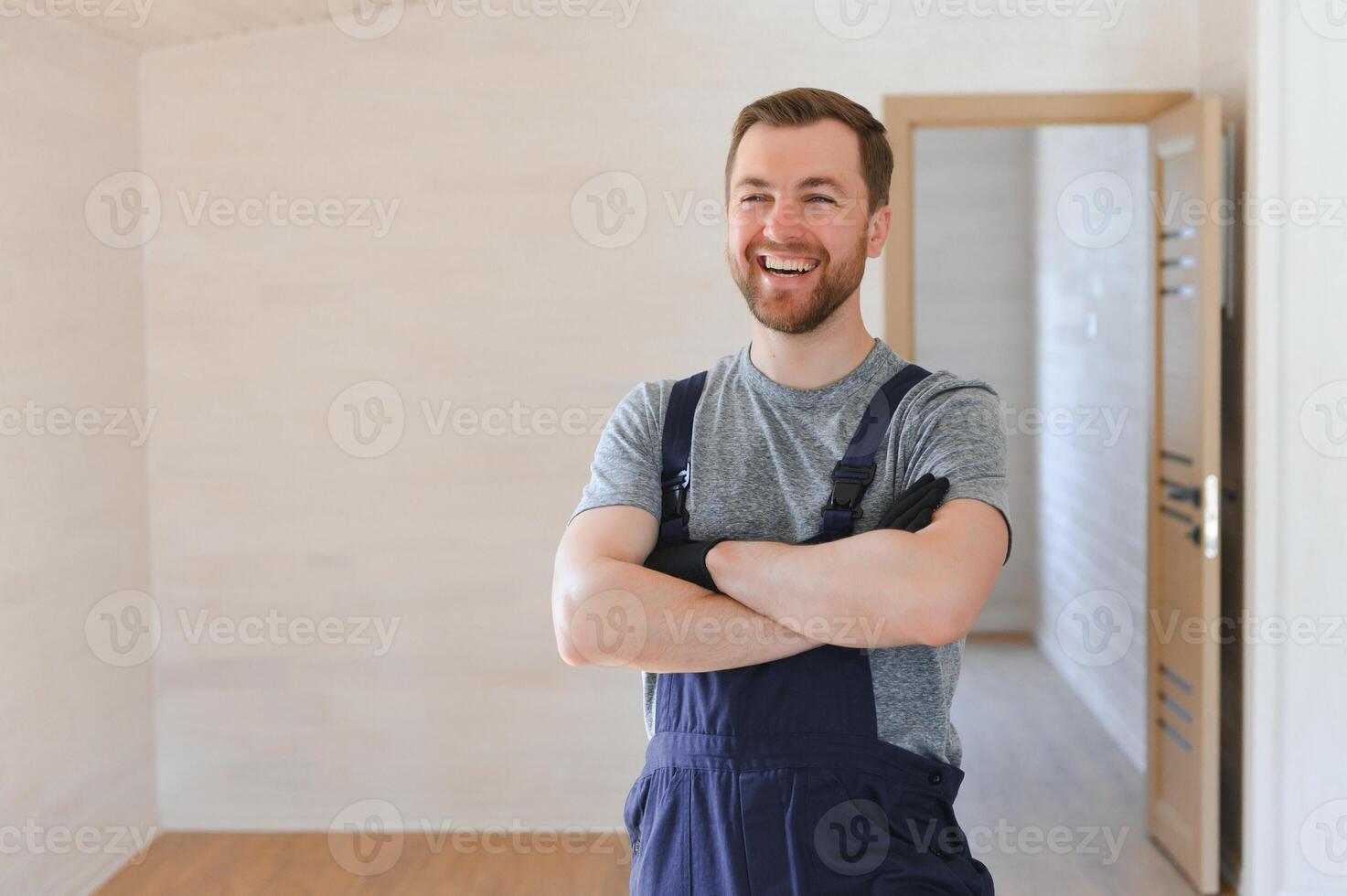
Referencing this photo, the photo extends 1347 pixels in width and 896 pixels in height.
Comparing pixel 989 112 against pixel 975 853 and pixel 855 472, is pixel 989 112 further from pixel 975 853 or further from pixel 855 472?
pixel 855 472

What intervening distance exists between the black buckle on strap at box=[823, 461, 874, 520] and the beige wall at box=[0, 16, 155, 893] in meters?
2.50

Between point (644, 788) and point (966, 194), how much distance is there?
17.8ft

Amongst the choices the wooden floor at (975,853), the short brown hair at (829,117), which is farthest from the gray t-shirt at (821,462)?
the wooden floor at (975,853)

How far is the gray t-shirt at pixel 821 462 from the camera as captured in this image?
1.47m

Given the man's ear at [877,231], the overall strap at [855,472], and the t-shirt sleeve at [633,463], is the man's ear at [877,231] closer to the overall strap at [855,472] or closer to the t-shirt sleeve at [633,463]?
the overall strap at [855,472]

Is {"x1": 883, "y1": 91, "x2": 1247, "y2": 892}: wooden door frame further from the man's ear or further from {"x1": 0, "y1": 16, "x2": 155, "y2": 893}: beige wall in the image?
{"x1": 0, "y1": 16, "x2": 155, "y2": 893}: beige wall

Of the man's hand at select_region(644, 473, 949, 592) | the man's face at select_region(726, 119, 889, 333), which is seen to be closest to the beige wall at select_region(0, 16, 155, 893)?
the man's hand at select_region(644, 473, 949, 592)

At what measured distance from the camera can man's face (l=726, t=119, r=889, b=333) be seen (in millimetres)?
1503

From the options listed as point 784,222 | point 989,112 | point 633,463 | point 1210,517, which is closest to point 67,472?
point 633,463

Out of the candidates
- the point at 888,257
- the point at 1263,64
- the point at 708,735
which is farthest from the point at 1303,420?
the point at 708,735

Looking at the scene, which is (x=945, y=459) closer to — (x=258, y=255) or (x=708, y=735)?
(x=708, y=735)

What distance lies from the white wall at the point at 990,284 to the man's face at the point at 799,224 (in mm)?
4900

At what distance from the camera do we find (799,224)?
1.51 m

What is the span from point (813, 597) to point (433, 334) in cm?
259
